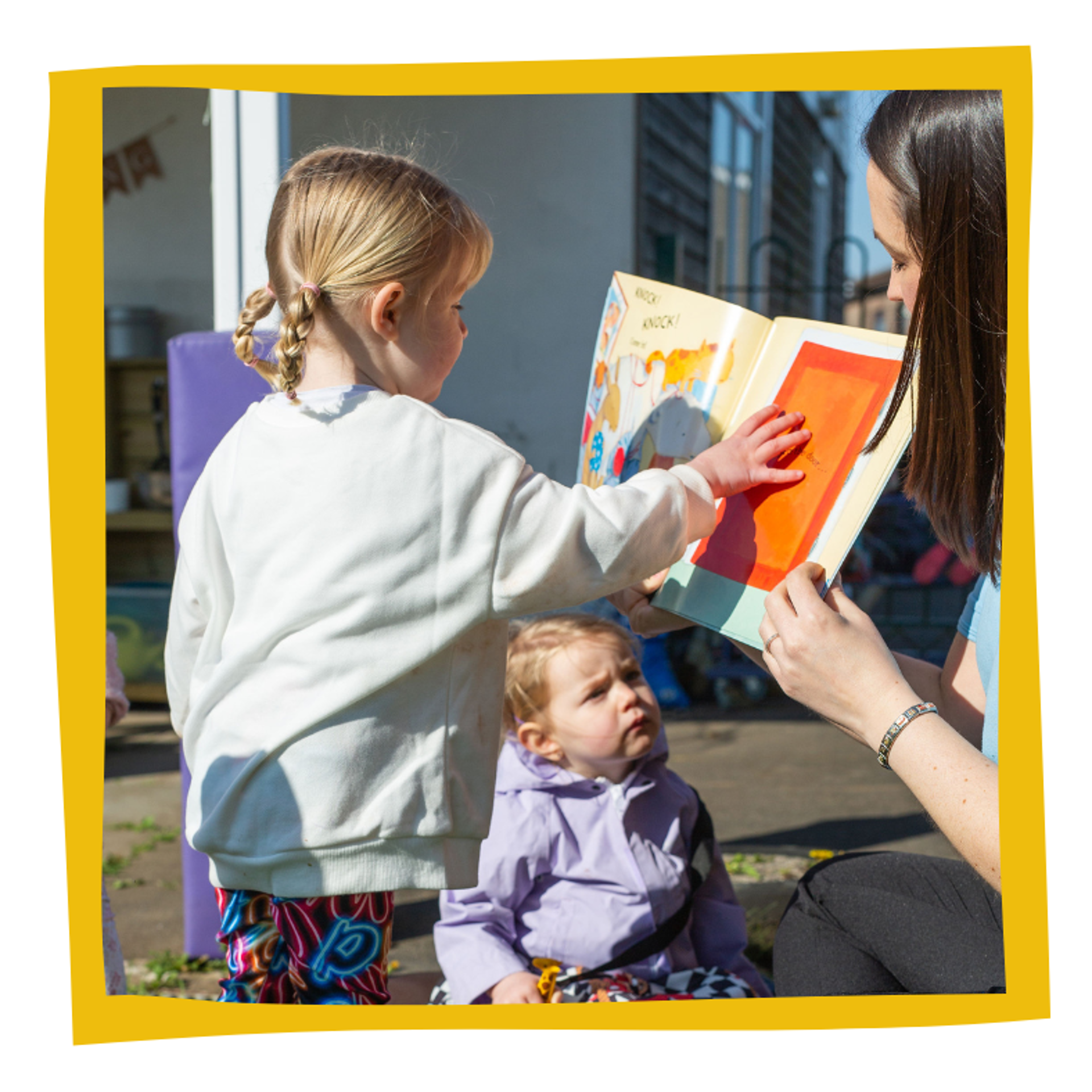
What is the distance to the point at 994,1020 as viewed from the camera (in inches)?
58.4

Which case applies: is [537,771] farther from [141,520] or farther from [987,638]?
[141,520]

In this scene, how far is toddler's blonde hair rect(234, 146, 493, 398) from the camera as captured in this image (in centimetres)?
134

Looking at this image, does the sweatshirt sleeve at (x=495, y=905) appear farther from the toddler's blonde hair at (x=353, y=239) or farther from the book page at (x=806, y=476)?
the toddler's blonde hair at (x=353, y=239)

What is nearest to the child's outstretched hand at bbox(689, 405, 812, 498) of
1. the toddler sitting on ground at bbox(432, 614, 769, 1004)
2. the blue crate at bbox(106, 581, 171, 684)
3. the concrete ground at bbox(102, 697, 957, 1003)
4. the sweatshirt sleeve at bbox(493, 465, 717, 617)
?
the sweatshirt sleeve at bbox(493, 465, 717, 617)

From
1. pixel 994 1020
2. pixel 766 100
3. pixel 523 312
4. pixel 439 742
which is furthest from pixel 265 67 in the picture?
pixel 766 100

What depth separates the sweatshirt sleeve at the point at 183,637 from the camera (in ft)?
4.83

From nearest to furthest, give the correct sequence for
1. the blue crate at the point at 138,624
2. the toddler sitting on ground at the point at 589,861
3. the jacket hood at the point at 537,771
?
the toddler sitting on ground at the point at 589,861 < the jacket hood at the point at 537,771 < the blue crate at the point at 138,624

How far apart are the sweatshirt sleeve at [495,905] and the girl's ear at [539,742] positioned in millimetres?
98

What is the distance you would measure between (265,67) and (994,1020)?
1.66 metres

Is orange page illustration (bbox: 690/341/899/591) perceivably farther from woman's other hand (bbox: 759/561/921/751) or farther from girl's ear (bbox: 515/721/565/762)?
girl's ear (bbox: 515/721/565/762)

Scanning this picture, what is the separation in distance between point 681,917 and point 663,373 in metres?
0.92

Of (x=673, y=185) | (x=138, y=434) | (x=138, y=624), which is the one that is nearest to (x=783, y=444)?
(x=138, y=624)

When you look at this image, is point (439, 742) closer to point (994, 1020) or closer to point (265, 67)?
point (994, 1020)

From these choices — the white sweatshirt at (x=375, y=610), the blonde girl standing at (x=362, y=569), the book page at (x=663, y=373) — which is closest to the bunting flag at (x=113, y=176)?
the book page at (x=663, y=373)
